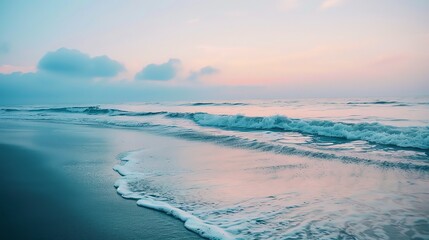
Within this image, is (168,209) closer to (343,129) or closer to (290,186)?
(290,186)

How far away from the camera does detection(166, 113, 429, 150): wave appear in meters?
10.1

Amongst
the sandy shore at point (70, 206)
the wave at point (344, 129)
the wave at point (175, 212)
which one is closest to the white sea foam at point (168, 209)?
the wave at point (175, 212)

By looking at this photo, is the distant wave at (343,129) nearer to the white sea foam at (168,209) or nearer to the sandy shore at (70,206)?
the white sea foam at (168,209)

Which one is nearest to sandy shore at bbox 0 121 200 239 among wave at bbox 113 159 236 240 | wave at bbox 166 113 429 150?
wave at bbox 113 159 236 240

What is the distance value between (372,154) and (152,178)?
6324mm

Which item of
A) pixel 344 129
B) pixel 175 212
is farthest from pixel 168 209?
pixel 344 129

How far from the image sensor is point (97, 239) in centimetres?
364

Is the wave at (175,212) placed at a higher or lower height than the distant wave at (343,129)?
lower

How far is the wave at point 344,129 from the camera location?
33.2 feet

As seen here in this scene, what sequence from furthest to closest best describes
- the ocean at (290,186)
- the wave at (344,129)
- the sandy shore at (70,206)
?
the wave at (344,129), the ocean at (290,186), the sandy shore at (70,206)

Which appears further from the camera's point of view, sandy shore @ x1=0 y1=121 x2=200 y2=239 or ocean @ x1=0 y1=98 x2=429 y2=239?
ocean @ x1=0 y1=98 x2=429 y2=239

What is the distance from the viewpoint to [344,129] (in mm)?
13125

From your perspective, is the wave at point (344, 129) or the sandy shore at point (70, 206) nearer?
the sandy shore at point (70, 206)

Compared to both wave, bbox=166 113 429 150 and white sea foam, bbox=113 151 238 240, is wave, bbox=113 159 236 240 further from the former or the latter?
wave, bbox=166 113 429 150
